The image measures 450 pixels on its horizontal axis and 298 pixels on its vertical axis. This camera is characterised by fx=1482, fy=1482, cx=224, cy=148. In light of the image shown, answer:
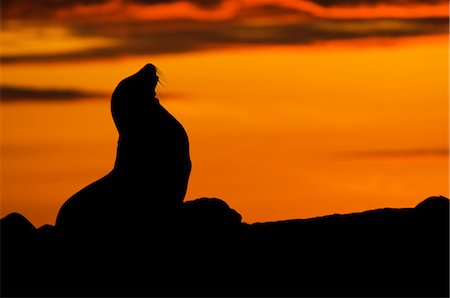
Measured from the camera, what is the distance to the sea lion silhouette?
100ft

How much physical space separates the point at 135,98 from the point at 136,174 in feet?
5.36

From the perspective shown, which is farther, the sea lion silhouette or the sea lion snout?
the sea lion snout

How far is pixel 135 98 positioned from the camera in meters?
31.4

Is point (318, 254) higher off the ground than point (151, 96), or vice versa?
point (151, 96)

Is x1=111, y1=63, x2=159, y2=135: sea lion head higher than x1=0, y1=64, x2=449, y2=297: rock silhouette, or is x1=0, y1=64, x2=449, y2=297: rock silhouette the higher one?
x1=111, y1=63, x2=159, y2=135: sea lion head

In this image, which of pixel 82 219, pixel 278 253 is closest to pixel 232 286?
pixel 278 253

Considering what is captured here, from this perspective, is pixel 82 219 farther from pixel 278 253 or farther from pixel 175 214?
pixel 278 253

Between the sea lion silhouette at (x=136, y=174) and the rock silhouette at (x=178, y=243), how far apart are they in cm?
2

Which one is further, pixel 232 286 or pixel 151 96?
pixel 151 96

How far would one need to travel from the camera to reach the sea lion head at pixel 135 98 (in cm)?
3127

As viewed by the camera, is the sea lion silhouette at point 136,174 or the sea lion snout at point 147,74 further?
the sea lion snout at point 147,74

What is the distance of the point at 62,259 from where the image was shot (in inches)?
1195

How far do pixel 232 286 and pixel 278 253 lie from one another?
1696 mm

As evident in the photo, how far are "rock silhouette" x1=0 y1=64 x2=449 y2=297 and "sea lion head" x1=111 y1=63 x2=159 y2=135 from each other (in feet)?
0.07
